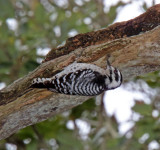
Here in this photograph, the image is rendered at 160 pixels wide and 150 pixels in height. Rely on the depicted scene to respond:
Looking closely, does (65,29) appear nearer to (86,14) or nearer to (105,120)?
(86,14)

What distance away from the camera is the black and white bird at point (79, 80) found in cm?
227

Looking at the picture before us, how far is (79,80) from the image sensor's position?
8.02 ft

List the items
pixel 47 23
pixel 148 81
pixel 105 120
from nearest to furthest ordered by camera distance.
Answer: pixel 148 81, pixel 47 23, pixel 105 120

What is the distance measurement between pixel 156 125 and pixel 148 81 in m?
0.51

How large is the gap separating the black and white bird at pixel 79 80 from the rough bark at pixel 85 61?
0.05 meters

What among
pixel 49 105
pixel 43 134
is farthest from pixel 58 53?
pixel 43 134

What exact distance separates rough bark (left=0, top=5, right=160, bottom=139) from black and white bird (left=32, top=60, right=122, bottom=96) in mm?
49

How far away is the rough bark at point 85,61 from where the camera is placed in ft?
7.27

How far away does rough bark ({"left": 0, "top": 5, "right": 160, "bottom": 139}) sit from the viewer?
222 cm

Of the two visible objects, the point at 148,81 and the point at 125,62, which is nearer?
the point at 125,62

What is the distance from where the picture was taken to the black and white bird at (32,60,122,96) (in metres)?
2.27

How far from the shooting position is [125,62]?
2.25 m

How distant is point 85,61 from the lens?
237 cm

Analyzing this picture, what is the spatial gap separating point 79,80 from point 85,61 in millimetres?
180
